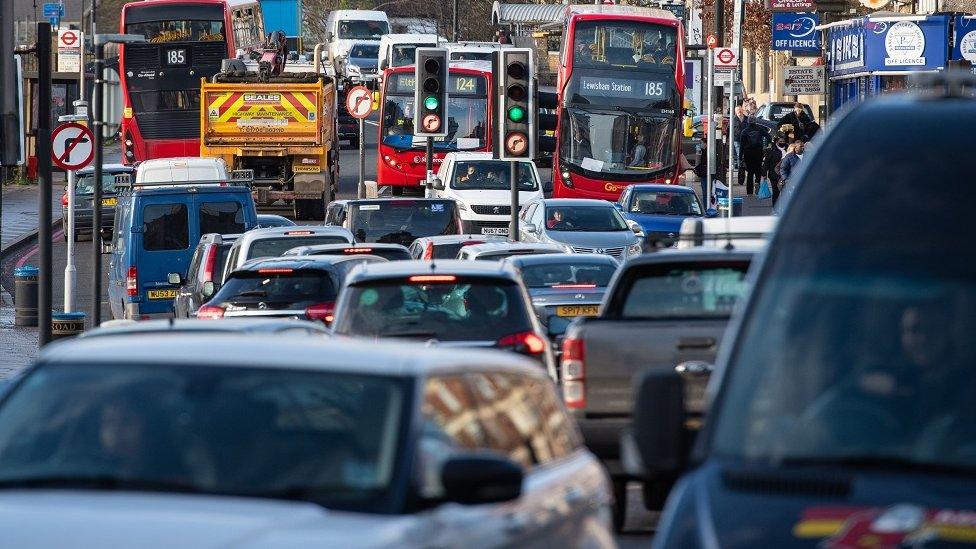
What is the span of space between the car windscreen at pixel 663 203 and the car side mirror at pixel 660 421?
102ft

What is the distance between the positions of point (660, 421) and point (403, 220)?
900 inches

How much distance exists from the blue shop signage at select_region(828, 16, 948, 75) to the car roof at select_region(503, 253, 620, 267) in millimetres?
20092

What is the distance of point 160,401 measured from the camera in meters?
5.90

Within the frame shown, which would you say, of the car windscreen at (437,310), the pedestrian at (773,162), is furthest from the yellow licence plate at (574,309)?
the pedestrian at (773,162)

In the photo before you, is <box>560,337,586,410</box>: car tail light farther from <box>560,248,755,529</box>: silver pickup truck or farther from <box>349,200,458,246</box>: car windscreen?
<box>349,200,458,246</box>: car windscreen

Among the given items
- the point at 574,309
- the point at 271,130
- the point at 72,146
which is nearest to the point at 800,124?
the point at 271,130

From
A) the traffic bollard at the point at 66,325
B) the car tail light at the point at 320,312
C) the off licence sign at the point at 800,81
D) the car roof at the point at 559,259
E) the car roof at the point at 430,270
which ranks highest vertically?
the off licence sign at the point at 800,81

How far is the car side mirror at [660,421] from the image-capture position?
553 cm

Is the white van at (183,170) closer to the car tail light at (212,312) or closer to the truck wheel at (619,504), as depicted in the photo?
the car tail light at (212,312)

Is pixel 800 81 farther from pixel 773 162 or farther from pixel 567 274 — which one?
pixel 567 274

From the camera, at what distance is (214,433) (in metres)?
5.78

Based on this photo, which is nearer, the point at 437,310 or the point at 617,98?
the point at 437,310

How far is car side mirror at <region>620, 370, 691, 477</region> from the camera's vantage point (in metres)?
5.53

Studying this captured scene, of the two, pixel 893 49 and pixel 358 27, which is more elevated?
pixel 358 27
